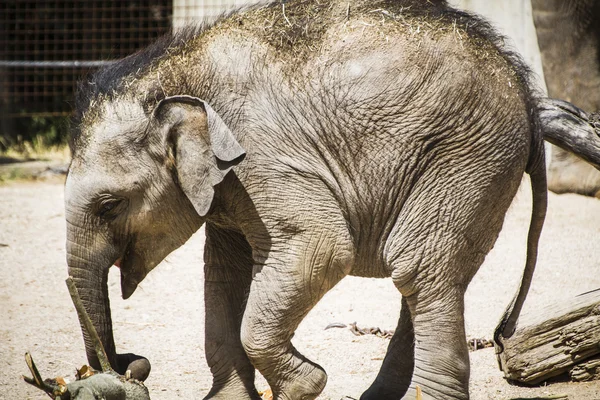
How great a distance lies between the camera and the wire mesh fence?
12750mm

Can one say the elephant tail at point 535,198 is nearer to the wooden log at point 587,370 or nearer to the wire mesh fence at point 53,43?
→ the wooden log at point 587,370

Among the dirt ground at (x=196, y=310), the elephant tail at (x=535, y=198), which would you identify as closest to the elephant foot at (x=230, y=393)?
the dirt ground at (x=196, y=310)

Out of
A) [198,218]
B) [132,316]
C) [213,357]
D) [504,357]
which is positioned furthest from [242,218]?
[132,316]

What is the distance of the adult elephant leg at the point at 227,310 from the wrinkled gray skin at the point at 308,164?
1.57 feet

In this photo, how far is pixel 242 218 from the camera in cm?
405

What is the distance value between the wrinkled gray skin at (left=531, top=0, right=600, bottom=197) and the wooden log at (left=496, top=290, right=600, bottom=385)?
4.72 m

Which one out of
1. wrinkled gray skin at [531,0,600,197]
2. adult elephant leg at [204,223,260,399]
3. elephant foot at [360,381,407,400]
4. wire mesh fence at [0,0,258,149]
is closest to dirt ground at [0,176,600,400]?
elephant foot at [360,381,407,400]

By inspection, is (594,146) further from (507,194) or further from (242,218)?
(242,218)

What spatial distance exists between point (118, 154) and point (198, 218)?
0.48m

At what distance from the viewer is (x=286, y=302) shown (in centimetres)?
393

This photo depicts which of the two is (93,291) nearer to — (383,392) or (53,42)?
(383,392)

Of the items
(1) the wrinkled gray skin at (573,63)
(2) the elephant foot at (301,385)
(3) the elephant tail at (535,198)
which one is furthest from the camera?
(1) the wrinkled gray skin at (573,63)

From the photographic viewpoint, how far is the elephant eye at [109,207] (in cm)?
400

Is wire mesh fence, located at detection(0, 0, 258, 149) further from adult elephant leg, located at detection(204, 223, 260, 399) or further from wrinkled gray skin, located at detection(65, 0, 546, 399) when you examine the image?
wrinkled gray skin, located at detection(65, 0, 546, 399)
